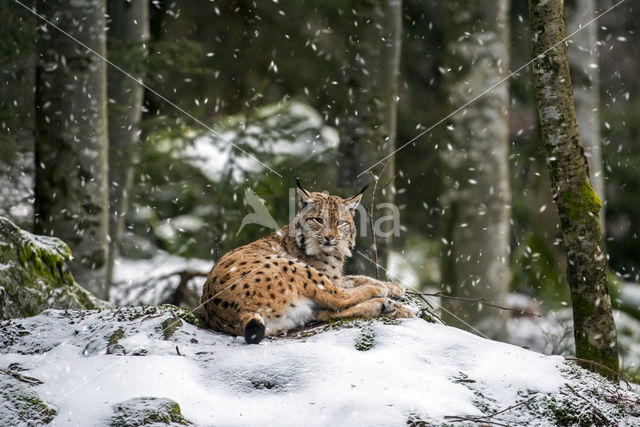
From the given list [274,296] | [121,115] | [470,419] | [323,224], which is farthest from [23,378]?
[121,115]

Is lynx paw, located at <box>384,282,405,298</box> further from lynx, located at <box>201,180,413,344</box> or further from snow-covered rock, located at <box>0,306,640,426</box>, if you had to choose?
snow-covered rock, located at <box>0,306,640,426</box>

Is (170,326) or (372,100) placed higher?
(372,100)

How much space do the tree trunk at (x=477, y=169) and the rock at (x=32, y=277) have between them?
4.55 metres

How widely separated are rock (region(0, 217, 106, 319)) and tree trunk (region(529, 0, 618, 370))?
399 centimetres

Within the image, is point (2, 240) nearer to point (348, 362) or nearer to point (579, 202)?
point (348, 362)

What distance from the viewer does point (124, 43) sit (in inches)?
325

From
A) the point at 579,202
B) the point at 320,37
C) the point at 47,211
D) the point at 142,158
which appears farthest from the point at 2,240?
the point at 320,37

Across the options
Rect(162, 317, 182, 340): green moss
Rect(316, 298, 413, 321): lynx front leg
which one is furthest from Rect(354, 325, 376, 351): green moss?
Rect(162, 317, 182, 340): green moss

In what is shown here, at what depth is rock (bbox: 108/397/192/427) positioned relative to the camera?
9.64 ft

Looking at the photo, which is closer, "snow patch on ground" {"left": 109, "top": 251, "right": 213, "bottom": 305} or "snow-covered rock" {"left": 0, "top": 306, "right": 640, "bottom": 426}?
"snow-covered rock" {"left": 0, "top": 306, "right": 640, "bottom": 426}

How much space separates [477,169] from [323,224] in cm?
337

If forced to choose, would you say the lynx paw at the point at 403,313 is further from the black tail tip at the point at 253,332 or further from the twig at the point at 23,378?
the twig at the point at 23,378

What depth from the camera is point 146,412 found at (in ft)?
9.78

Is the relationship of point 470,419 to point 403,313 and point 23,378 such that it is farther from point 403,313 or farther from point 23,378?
point 23,378
